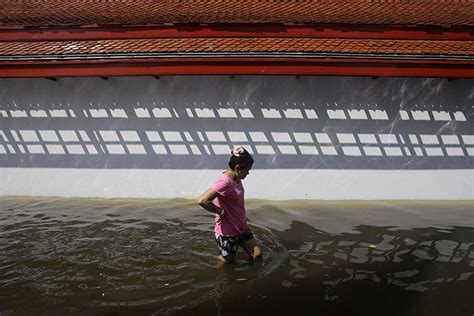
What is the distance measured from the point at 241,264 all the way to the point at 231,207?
31.9 inches

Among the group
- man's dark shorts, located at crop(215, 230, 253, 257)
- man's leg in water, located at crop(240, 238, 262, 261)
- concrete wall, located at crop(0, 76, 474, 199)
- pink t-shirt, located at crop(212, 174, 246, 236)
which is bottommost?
man's leg in water, located at crop(240, 238, 262, 261)

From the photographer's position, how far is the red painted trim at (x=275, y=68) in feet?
23.9

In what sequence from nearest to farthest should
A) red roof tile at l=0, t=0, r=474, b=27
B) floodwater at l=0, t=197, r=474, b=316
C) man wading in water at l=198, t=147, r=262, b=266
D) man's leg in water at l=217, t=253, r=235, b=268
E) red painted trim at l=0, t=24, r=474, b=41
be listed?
floodwater at l=0, t=197, r=474, b=316 → man wading in water at l=198, t=147, r=262, b=266 → man's leg in water at l=217, t=253, r=235, b=268 → red painted trim at l=0, t=24, r=474, b=41 → red roof tile at l=0, t=0, r=474, b=27

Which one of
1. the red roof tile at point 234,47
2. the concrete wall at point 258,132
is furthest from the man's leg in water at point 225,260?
the red roof tile at point 234,47

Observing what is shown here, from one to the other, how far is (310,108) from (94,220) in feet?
15.8

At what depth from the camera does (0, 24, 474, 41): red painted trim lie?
841 centimetres

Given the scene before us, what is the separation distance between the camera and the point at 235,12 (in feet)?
30.8

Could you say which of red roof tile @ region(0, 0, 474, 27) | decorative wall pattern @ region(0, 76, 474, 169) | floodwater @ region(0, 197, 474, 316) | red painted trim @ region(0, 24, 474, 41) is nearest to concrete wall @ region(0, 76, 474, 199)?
decorative wall pattern @ region(0, 76, 474, 169)

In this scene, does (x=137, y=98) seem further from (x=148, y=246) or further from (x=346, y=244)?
(x=346, y=244)

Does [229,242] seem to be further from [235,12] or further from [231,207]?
[235,12]

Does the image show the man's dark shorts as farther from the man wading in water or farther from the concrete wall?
the concrete wall

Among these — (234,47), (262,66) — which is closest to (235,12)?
(234,47)

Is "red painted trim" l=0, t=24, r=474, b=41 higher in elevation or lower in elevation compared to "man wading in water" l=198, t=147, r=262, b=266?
higher

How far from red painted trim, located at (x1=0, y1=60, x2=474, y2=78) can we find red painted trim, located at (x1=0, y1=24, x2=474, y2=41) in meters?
1.39
